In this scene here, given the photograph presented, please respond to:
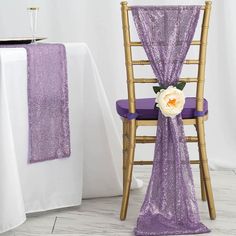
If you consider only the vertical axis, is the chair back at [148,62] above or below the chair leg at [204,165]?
above

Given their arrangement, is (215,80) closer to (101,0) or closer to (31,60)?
(101,0)

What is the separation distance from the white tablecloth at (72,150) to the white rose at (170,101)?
15.9 inches

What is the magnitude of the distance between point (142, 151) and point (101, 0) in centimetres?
93

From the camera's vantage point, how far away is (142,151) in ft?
11.8

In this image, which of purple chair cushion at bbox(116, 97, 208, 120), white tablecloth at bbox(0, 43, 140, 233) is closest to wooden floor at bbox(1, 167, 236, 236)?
white tablecloth at bbox(0, 43, 140, 233)

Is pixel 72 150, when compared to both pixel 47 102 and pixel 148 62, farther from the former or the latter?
pixel 148 62

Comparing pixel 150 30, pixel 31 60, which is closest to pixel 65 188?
pixel 31 60

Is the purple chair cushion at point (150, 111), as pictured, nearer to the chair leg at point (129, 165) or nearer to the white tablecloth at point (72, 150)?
the chair leg at point (129, 165)

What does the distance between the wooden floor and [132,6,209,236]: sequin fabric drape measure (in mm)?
105

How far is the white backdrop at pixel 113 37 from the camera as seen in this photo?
3.42 m

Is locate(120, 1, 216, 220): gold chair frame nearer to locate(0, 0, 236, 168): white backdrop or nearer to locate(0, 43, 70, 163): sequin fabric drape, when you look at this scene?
locate(0, 43, 70, 163): sequin fabric drape

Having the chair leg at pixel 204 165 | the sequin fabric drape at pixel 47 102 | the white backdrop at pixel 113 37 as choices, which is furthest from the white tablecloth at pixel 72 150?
the white backdrop at pixel 113 37

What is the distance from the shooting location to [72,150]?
255 centimetres

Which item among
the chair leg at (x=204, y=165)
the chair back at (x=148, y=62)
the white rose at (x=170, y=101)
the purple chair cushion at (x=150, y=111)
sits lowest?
the chair leg at (x=204, y=165)
